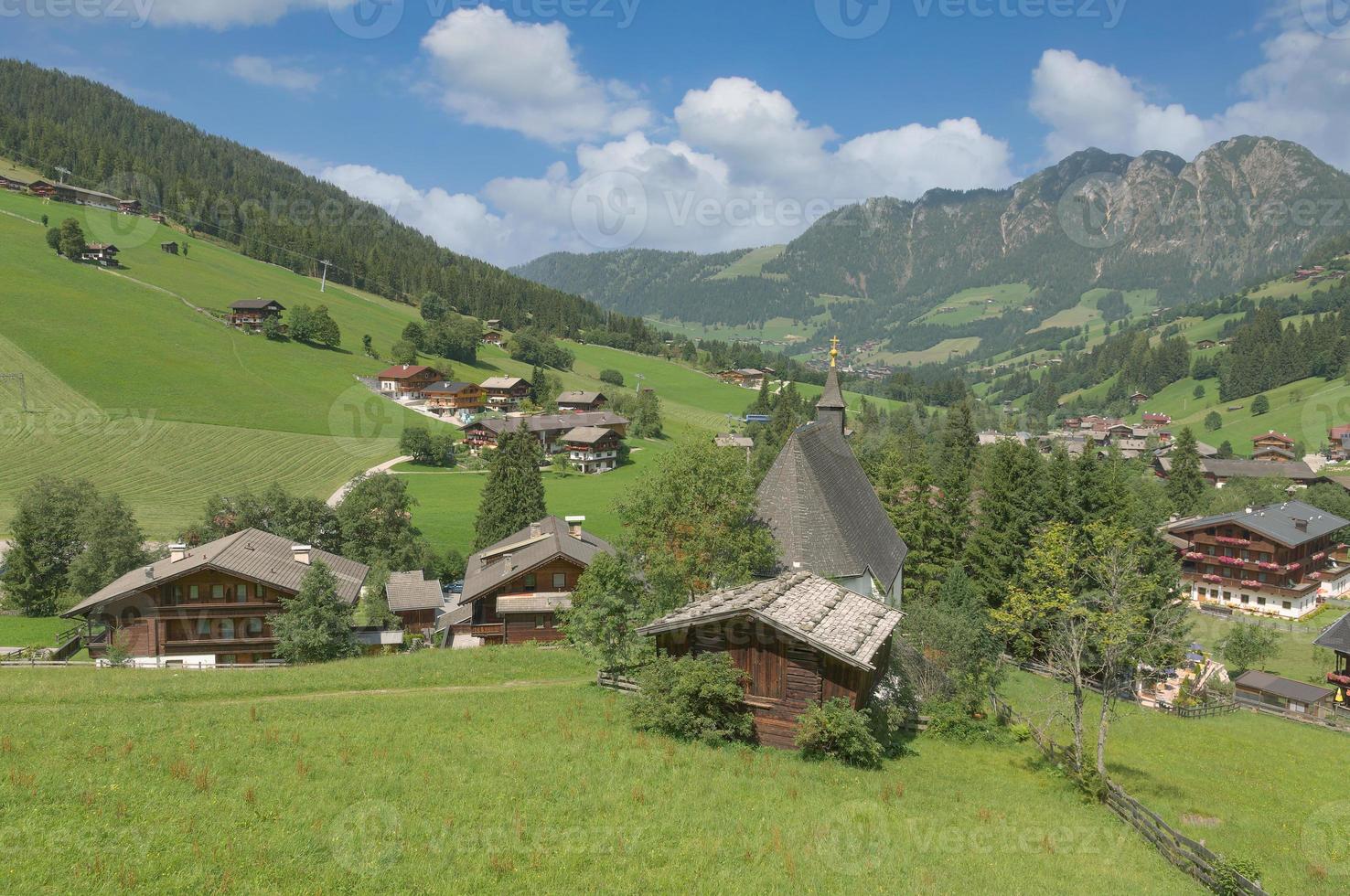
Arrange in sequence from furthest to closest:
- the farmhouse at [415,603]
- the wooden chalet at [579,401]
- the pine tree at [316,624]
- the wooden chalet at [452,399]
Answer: the wooden chalet at [579,401] < the wooden chalet at [452,399] < the farmhouse at [415,603] < the pine tree at [316,624]

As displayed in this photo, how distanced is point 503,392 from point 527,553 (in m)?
82.9

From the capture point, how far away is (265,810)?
12.0m

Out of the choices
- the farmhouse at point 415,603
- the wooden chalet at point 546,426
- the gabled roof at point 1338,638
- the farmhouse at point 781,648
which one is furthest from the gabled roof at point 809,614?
the wooden chalet at point 546,426

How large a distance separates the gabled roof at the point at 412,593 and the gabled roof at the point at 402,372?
240 feet

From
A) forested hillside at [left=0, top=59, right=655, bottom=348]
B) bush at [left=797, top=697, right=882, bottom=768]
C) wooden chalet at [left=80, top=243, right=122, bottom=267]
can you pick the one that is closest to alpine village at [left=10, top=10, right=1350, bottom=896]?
bush at [left=797, top=697, right=882, bottom=768]

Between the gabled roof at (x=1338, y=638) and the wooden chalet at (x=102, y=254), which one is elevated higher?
the wooden chalet at (x=102, y=254)

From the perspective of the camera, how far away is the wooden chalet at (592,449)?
97.1 m

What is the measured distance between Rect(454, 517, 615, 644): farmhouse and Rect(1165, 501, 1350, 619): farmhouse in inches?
2148

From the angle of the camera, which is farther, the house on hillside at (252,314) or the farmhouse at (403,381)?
the house on hillside at (252,314)

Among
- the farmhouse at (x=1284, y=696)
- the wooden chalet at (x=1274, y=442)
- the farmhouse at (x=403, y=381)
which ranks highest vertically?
the farmhouse at (x=403, y=381)

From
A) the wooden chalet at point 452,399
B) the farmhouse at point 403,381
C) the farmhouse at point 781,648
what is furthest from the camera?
the farmhouse at point 403,381

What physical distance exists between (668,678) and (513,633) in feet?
82.7

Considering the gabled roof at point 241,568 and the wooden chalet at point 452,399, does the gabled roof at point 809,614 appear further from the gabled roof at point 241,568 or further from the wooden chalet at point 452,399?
the wooden chalet at point 452,399

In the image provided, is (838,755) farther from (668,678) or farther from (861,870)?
(861,870)
